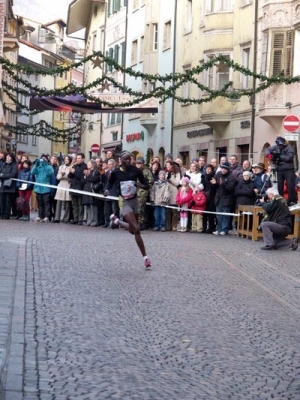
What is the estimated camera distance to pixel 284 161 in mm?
28266

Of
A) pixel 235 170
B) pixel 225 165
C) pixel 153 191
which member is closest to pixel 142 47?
pixel 153 191

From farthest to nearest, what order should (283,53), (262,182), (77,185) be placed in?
(283,53) < (77,185) < (262,182)

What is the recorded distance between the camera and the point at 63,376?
8477mm

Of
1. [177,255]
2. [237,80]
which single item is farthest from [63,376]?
[237,80]

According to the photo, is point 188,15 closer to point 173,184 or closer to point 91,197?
point 91,197

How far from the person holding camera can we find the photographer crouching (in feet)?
11.9

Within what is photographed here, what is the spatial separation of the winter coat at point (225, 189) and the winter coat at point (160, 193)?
1.65 meters

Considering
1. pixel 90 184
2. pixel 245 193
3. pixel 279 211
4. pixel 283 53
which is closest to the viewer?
pixel 279 211

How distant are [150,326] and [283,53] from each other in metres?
31.4

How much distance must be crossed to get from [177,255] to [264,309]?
25.2 ft

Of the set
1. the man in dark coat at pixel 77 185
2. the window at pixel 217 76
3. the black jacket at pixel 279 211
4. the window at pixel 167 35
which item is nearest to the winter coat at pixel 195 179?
the man in dark coat at pixel 77 185

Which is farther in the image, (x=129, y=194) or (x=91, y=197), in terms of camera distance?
(x=91, y=197)

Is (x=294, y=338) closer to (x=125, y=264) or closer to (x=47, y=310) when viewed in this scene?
(x=47, y=310)

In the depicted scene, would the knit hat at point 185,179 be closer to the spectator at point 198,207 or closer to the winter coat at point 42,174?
the spectator at point 198,207
